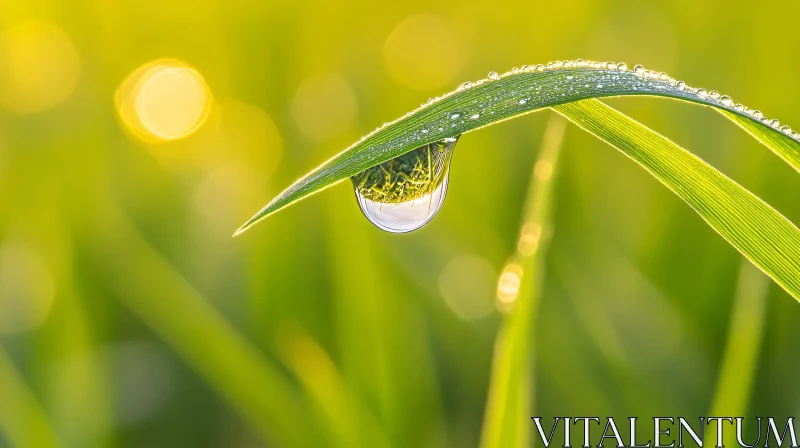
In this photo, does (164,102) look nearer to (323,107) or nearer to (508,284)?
(323,107)

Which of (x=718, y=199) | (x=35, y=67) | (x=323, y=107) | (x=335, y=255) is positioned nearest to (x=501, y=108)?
(x=718, y=199)

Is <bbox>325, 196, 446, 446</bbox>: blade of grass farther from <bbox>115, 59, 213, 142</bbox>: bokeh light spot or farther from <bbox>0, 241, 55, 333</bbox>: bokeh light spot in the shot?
<bbox>115, 59, 213, 142</bbox>: bokeh light spot

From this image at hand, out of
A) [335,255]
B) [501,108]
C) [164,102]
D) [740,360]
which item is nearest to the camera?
[501,108]

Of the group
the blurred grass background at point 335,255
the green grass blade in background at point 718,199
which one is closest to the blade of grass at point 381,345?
the blurred grass background at point 335,255

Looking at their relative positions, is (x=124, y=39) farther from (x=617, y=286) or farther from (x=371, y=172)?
(x=371, y=172)

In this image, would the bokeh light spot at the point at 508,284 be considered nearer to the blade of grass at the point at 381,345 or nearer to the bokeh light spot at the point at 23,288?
the blade of grass at the point at 381,345
